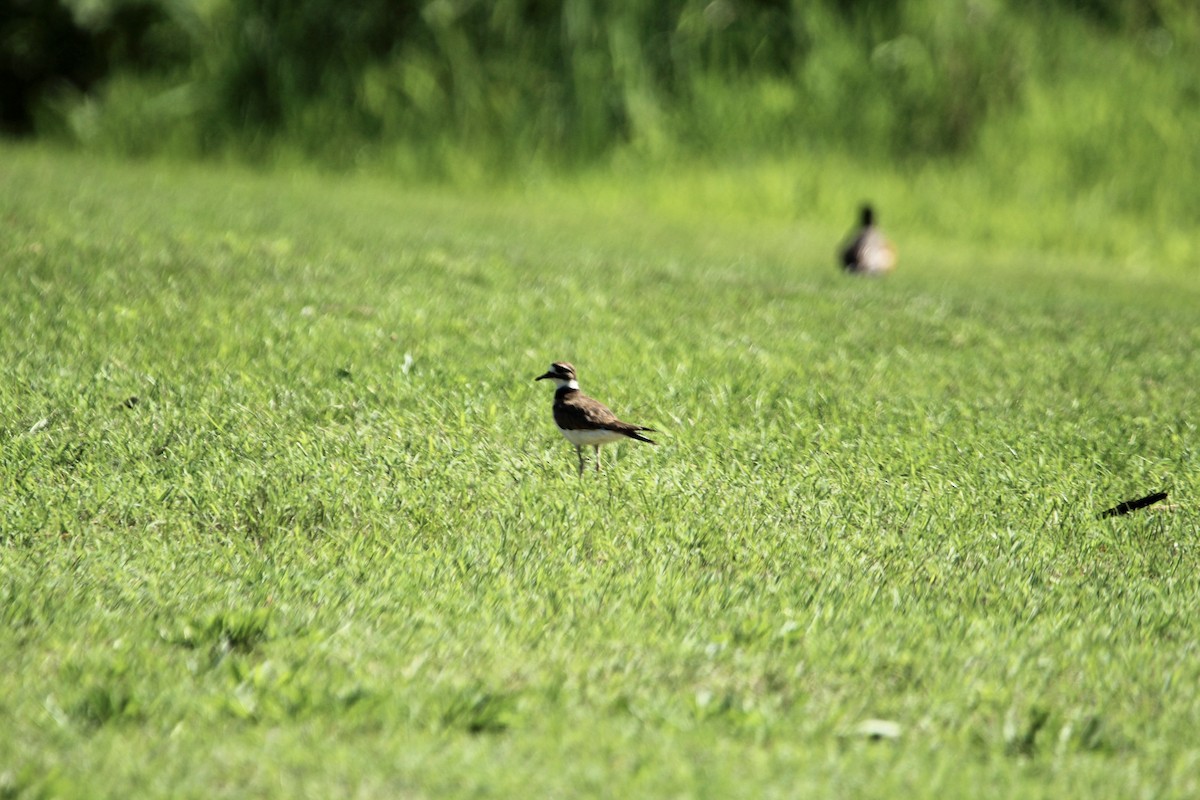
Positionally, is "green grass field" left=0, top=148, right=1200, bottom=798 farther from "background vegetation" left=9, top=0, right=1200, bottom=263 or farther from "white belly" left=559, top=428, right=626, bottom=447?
"background vegetation" left=9, top=0, right=1200, bottom=263

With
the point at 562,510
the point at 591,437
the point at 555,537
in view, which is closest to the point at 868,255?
the point at 591,437

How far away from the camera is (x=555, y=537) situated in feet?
19.5

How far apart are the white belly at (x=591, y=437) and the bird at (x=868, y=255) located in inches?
295

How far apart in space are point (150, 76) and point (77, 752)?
17.9 m

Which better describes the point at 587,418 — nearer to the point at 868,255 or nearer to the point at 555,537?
the point at 555,537

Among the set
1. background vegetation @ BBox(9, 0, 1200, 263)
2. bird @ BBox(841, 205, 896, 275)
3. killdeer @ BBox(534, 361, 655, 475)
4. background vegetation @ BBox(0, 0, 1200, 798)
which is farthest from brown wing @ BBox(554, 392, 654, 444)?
background vegetation @ BBox(9, 0, 1200, 263)

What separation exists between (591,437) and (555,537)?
2.50 ft

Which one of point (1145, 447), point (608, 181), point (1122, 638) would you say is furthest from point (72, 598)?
point (608, 181)

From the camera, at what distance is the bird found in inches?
530

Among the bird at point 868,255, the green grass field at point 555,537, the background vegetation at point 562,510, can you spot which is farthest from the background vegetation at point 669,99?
the green grass field at point 555,537

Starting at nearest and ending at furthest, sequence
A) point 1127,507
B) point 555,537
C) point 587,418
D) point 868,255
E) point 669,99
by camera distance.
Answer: point 555,537
point 587,418
point 1127,507
point 868,255
point 669,99

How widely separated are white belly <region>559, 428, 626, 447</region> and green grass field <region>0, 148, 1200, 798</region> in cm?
21

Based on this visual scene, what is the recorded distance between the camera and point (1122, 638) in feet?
17.2

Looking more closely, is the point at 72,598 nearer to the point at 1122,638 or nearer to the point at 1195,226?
the point at 1122,638
